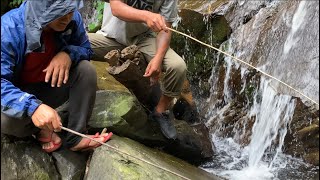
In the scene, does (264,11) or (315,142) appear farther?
(264,11)

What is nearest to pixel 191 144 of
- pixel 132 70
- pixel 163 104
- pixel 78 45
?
pixel 163 104

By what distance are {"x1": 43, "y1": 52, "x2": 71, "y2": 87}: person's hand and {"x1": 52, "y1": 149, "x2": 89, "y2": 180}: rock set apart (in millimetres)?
567

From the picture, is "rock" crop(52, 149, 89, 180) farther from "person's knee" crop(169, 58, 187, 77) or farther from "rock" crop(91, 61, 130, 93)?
"rock" crop(91, 61, 130, 93)

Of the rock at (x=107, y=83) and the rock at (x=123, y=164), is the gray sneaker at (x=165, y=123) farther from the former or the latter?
the rock at (x=107, y=83)

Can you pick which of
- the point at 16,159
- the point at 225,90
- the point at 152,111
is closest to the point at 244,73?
the point at 225,90

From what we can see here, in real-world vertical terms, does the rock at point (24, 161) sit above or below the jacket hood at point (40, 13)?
below

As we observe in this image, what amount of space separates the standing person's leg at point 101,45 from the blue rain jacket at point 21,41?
962 mm

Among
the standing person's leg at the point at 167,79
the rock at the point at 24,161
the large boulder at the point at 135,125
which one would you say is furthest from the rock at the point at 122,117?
the rock at the point at 24,161

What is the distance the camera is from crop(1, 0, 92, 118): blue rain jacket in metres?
2.53

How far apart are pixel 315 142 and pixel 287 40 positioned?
143cm

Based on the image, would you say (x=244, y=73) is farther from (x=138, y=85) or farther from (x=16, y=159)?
(x=16, y=159)

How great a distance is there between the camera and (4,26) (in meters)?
2.67

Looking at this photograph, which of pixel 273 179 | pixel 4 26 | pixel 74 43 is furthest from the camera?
pixel 273 179

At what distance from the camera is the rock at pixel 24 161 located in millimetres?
3010
